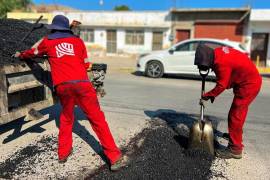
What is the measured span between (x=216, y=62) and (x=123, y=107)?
12.4 ft

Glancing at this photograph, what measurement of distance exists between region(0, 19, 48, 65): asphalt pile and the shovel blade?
2.67 meters

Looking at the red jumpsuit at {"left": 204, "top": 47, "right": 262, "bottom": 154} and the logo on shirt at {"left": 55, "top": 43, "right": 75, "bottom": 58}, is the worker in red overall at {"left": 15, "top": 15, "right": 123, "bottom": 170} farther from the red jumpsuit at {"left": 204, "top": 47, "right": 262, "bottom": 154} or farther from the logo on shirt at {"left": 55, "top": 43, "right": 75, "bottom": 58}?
the red jumpsuit at {"left": 204, "top": 47, "right": 262, "bottom": 154}

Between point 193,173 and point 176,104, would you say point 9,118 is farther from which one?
point 176,104

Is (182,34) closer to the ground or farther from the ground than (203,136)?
farther from the ground

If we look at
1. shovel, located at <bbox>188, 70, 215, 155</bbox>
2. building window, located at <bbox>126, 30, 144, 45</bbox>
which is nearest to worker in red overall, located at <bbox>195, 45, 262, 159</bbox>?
shovel, located at <bbox>188, 70, 215, 155</bbox>

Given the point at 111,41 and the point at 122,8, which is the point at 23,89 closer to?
the point at 111,41

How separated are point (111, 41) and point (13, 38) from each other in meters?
23.8

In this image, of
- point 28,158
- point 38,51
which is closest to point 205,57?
point 38,51

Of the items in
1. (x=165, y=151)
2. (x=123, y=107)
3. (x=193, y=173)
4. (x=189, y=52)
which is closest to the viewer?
(x=193, y=173)

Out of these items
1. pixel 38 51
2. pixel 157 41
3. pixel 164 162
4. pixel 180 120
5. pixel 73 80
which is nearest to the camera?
pixel 73 80

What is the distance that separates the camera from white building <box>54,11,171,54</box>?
2698 cm

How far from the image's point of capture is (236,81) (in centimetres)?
467

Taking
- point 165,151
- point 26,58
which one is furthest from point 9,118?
point 165,151

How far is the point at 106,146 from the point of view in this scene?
172 inches
